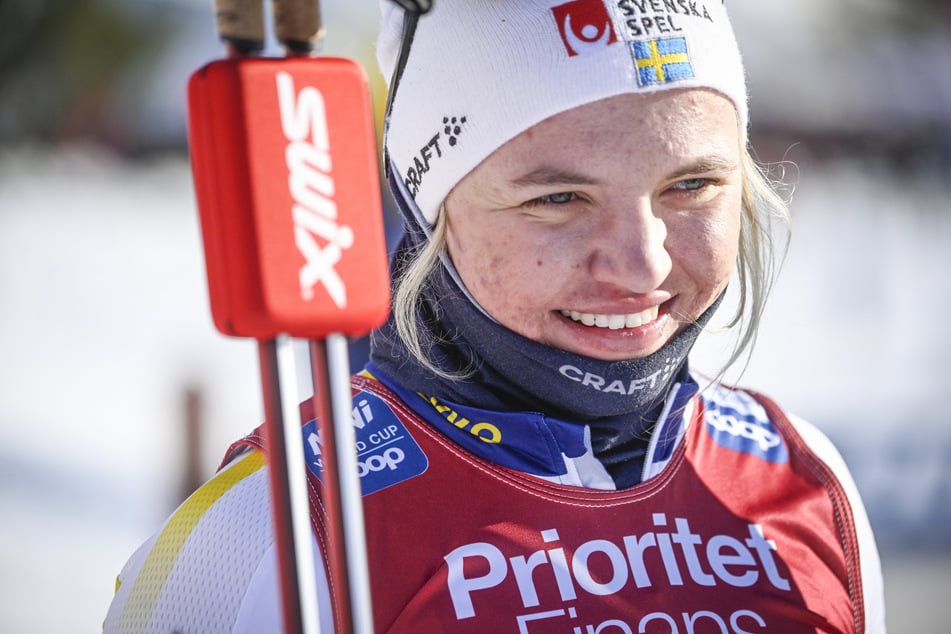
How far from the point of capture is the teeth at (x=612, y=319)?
4.41 feet

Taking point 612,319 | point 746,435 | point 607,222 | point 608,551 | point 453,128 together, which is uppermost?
point 453,128

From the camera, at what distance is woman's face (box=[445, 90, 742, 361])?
125 centimetres

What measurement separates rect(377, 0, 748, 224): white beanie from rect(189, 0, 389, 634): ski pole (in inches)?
24.8

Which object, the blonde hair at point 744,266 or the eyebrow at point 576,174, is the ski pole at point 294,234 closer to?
the eyebrow at point 576,174

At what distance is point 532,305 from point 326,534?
1.26 ft

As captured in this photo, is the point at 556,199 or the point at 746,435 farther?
the point at 746,435

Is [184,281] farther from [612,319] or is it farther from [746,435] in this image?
[612,319]

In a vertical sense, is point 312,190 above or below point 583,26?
below

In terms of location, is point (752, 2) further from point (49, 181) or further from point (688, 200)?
point (688, 200)

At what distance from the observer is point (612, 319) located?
4.41 ft

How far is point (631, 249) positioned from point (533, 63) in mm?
272

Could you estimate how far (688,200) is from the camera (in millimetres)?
1319

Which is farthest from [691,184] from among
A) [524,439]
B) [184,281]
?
[184,281]

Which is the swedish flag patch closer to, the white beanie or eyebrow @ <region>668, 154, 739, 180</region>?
the white beanie
